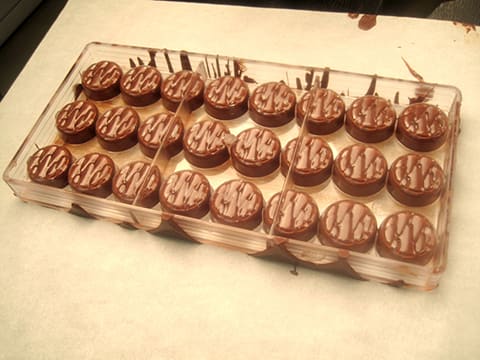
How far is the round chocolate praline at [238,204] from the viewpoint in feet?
5.81

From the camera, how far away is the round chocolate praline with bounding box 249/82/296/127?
6.78 feet

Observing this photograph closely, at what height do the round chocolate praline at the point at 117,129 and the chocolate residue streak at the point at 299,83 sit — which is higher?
the chocolate residue streak at the point at 299,83

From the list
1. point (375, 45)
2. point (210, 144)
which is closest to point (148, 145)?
point (210, 144)

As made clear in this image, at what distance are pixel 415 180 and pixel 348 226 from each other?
0.32 meters

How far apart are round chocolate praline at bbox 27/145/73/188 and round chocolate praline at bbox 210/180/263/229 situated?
68 cm

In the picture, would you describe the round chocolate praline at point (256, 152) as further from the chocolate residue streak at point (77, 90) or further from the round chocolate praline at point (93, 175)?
the chocolate residue streak at point (77, 90)

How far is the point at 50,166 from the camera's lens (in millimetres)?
2020

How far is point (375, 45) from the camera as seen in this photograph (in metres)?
2.44

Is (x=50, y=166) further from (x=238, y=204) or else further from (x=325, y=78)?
(x=325, y=78)

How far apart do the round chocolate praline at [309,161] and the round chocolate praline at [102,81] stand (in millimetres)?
932

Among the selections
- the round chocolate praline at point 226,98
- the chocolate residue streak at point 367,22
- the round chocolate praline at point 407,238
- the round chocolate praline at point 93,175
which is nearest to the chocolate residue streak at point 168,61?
the round chocolate praline at point 226,98

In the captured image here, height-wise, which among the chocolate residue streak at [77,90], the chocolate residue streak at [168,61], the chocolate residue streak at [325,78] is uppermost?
the chocolate residue streak at [325,78]

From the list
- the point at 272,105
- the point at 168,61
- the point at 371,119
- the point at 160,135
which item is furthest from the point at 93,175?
the point at 371,119

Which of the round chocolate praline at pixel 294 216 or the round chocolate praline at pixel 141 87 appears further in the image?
the round chocolate praline at pixel 141 87
